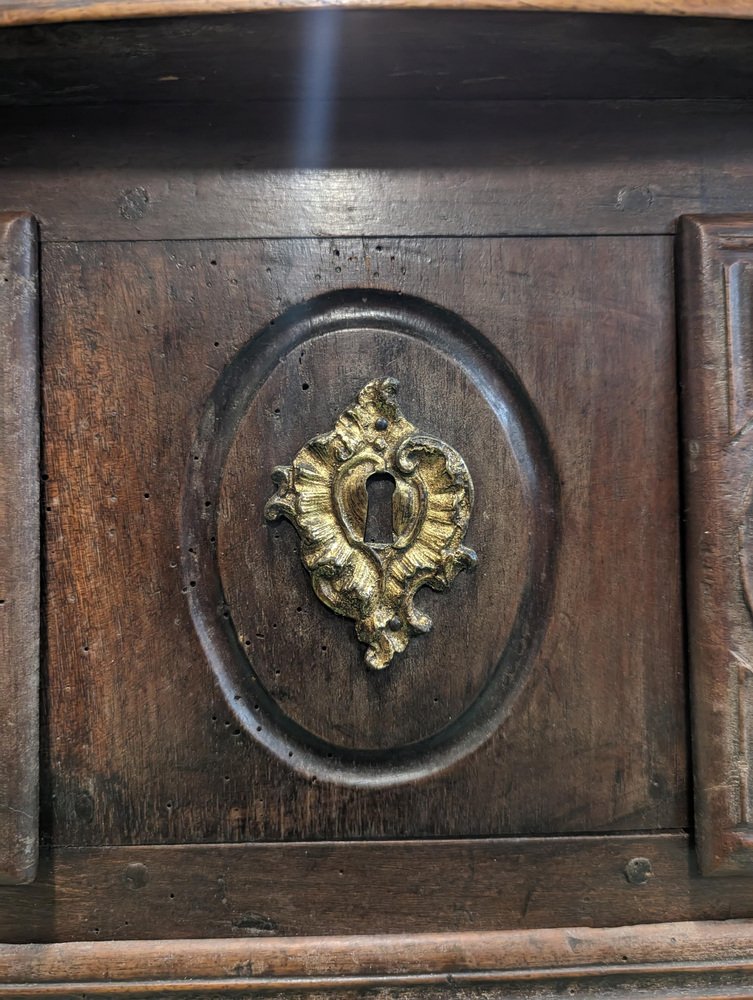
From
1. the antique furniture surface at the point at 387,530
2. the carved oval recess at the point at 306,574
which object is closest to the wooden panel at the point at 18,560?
the antique furniture surface at the point at 387,530

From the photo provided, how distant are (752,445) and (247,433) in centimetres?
46

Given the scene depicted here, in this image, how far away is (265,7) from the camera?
0.54 metres

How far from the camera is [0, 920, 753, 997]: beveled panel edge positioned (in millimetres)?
634

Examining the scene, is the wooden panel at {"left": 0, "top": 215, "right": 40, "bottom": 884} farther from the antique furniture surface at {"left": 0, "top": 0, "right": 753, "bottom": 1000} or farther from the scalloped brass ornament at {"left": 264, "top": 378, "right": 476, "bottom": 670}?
the scalloped brass ornament at {"left": 264, "top": 378, "right": 476, "bottom": 670}

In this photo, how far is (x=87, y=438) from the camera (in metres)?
0.66

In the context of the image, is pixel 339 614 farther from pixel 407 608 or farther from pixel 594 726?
pixel 594 726

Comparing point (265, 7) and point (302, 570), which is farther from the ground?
point (265, 7)

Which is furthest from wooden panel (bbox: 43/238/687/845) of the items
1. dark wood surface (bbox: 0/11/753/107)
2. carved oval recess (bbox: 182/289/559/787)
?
dark wood surface (bbox: 0/11/753/107)

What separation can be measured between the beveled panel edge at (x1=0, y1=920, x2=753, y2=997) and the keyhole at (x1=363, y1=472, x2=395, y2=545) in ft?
1.21

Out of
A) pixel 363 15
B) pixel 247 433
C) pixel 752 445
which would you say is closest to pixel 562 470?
pixel 752 445

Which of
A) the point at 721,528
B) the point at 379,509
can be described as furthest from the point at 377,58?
the point at 721,528

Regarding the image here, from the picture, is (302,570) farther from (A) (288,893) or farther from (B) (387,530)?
(A) (288,893)

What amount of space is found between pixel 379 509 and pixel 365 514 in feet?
0.05

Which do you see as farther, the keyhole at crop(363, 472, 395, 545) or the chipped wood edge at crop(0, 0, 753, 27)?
the keyhole at crop(363, 472, 395, 545)
